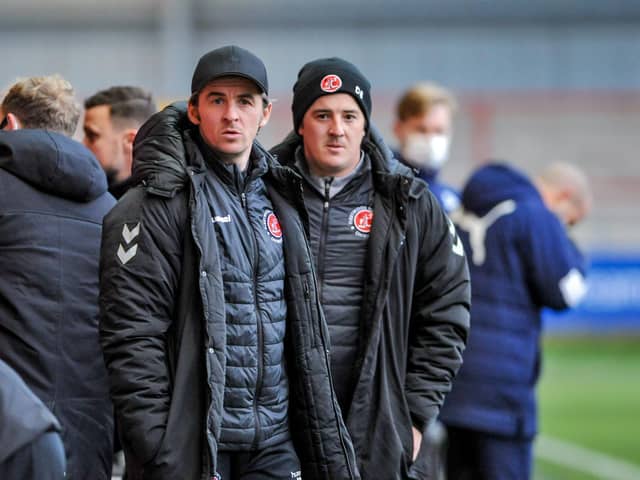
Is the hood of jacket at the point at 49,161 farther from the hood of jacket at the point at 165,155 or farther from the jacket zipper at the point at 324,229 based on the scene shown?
the jacket zipper at the point at 324,229

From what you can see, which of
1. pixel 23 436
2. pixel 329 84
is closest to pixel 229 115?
pixel 329 84

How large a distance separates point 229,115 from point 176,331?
698 mm

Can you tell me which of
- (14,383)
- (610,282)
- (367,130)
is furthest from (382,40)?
(14,383)

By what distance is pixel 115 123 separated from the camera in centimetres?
556

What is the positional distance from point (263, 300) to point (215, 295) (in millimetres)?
218

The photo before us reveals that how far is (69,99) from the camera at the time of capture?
466cm

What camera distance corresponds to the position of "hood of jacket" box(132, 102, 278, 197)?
13.2 ft

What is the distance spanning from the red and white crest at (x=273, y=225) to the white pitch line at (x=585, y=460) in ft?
Answer: 23.1

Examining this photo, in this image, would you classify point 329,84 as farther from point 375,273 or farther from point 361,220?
point 375,273

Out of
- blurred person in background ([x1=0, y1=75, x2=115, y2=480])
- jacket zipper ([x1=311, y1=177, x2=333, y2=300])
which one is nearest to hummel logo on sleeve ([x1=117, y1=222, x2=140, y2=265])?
blurred person in background ([x1=0, y1=75, x2=115, y2=480])

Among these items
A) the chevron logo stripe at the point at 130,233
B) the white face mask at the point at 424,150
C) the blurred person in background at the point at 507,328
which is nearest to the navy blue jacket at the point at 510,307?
the blurred person in background at the point at 507,328

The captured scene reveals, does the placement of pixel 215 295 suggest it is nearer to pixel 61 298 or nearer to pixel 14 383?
pixel 61 298

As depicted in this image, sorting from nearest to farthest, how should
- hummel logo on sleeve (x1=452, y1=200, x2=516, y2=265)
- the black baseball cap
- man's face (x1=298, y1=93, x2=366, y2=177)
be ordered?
the black baseball cap → man's face (x1=298, y1=93, x2=366, y2=177) → hummel logo on sleeve (x1=452, y1=200, x2=516, y2=265)

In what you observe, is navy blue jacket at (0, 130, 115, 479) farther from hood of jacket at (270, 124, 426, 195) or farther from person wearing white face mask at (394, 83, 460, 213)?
person wearing white face mask at (394, 83, 460, 213)
